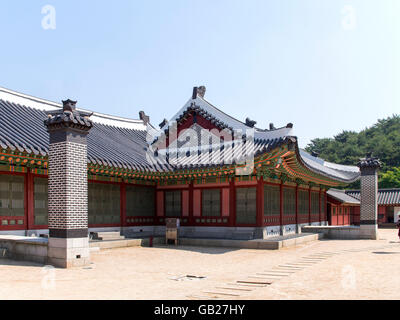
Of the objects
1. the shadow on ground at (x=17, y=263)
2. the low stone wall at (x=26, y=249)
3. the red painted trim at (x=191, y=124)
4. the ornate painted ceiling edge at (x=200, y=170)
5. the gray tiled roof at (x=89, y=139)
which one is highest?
the red painted trim at (x=191, y=124)

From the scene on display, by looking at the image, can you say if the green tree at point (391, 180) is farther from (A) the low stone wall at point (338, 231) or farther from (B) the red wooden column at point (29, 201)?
(B) the red wooden column at point (29, 201)

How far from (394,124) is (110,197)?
86830 millimetres

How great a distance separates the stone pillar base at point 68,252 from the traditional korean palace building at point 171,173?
12.5 feet

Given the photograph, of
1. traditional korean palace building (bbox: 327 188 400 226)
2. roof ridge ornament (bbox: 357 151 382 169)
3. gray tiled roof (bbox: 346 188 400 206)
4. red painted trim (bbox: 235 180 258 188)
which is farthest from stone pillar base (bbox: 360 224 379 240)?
gray tiled roof (bbox: 346 188 400 206)

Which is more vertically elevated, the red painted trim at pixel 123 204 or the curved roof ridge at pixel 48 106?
the curved roof ridge at pixel 48 106

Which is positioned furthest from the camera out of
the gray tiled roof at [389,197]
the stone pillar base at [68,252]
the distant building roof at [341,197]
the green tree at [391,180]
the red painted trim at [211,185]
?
the green tree at [391,180]

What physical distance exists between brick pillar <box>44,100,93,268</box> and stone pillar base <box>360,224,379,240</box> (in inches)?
678

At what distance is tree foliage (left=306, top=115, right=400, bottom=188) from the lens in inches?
2614

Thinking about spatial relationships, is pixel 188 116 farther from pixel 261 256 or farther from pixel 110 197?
pixel 261 256

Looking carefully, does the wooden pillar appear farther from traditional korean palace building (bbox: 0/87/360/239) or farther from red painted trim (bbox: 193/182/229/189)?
red painted trim (bbox: 193/182/229/189)

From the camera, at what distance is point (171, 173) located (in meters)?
20.0

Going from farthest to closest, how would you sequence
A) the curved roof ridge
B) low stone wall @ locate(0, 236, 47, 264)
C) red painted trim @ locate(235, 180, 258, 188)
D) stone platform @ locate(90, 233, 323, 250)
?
red painted trim @ locate(235, 180, 258, 188) → the curved roof ridge → stone platform @ locate(90, 233, 323, 250) → low stone wall @ locate(0, 236, 47, 264)

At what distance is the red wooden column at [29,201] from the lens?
1566cm

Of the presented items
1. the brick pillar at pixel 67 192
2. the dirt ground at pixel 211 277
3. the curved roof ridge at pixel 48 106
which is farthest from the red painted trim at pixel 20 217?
the curved roof ridge at pixel 48 106
